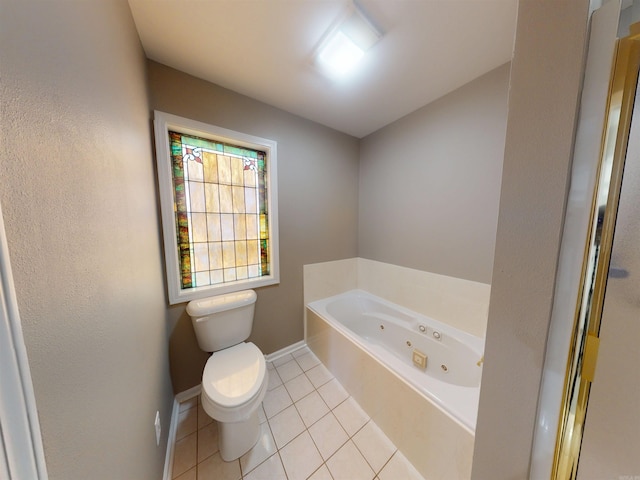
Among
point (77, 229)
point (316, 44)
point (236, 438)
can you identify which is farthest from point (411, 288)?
point (77, 229)

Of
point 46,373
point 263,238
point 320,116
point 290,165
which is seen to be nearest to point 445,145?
point 320,116

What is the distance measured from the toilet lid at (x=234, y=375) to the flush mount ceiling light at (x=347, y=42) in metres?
1.99

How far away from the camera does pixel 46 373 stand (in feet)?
1.18

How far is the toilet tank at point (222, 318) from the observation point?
4.66 feet

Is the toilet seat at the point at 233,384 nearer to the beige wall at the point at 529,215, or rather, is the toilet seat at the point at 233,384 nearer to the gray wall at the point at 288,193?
the gray wall at the point at 288,193

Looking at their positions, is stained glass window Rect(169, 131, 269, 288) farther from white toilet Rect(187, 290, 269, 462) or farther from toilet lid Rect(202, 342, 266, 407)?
toilet lid Rect(202, 342, 266, 407)

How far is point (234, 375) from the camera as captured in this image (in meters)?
1.24

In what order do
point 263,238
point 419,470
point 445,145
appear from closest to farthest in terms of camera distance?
point 419,470, point 445,145, point 263,238

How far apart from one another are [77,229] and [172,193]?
1.06 meters

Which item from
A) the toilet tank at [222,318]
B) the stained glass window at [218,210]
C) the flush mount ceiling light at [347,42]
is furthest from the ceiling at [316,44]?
the toilet tank at [222,318]

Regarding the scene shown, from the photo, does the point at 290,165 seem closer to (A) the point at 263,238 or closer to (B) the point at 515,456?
(A) the point at 263,238

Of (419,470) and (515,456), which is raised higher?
(515,456)

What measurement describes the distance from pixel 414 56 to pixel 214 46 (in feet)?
4.01

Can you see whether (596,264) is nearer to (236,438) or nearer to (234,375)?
(234,375)
